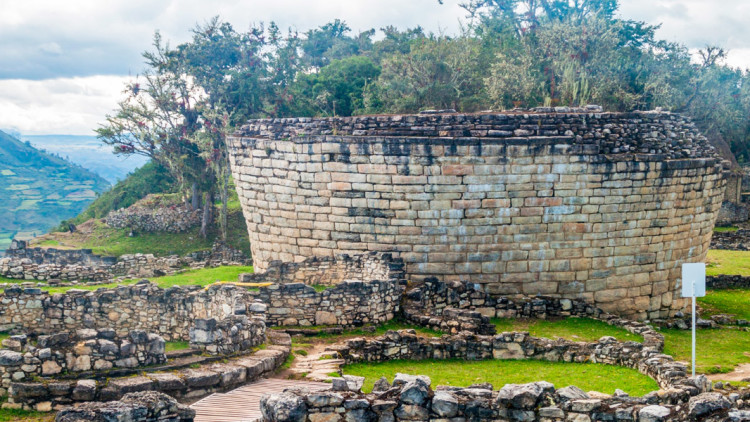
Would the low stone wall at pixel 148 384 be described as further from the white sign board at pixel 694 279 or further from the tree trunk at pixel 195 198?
the tree trunk at pixel 195 198

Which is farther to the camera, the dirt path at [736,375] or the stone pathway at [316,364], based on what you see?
the dirt path at [736,375]

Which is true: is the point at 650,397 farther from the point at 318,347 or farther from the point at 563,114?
the point at 563,114

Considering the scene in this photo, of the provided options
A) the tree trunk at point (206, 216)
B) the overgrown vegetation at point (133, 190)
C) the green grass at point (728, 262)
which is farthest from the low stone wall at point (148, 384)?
the overgrown vegetation at point (133, 190)

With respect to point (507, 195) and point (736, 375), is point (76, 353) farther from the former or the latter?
point (736, 375)

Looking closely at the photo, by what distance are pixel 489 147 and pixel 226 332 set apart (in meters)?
9.01

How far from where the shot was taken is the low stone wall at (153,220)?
38.7 meters

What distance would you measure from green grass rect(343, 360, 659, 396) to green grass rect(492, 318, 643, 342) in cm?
265

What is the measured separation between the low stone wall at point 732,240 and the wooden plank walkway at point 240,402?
28.9 meters

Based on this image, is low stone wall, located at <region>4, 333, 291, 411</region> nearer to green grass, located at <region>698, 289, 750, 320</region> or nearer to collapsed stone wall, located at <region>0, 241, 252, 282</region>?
collapsed stone wall, located at <region>0, 241, 252, 282</region>

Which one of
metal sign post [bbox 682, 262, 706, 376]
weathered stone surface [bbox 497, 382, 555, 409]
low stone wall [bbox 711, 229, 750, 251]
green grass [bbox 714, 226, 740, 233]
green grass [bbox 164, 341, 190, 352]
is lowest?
green grass [bbox 164, 341, 190, 352]

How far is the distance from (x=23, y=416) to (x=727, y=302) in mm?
20478

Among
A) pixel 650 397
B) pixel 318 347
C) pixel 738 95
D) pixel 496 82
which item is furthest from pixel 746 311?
pixel 738 95

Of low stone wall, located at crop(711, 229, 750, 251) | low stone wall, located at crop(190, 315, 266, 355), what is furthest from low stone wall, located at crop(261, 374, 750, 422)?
low stone wall, located at crop(711, 229, 750, 251)

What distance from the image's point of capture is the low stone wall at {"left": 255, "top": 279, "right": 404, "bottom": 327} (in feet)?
59.5
